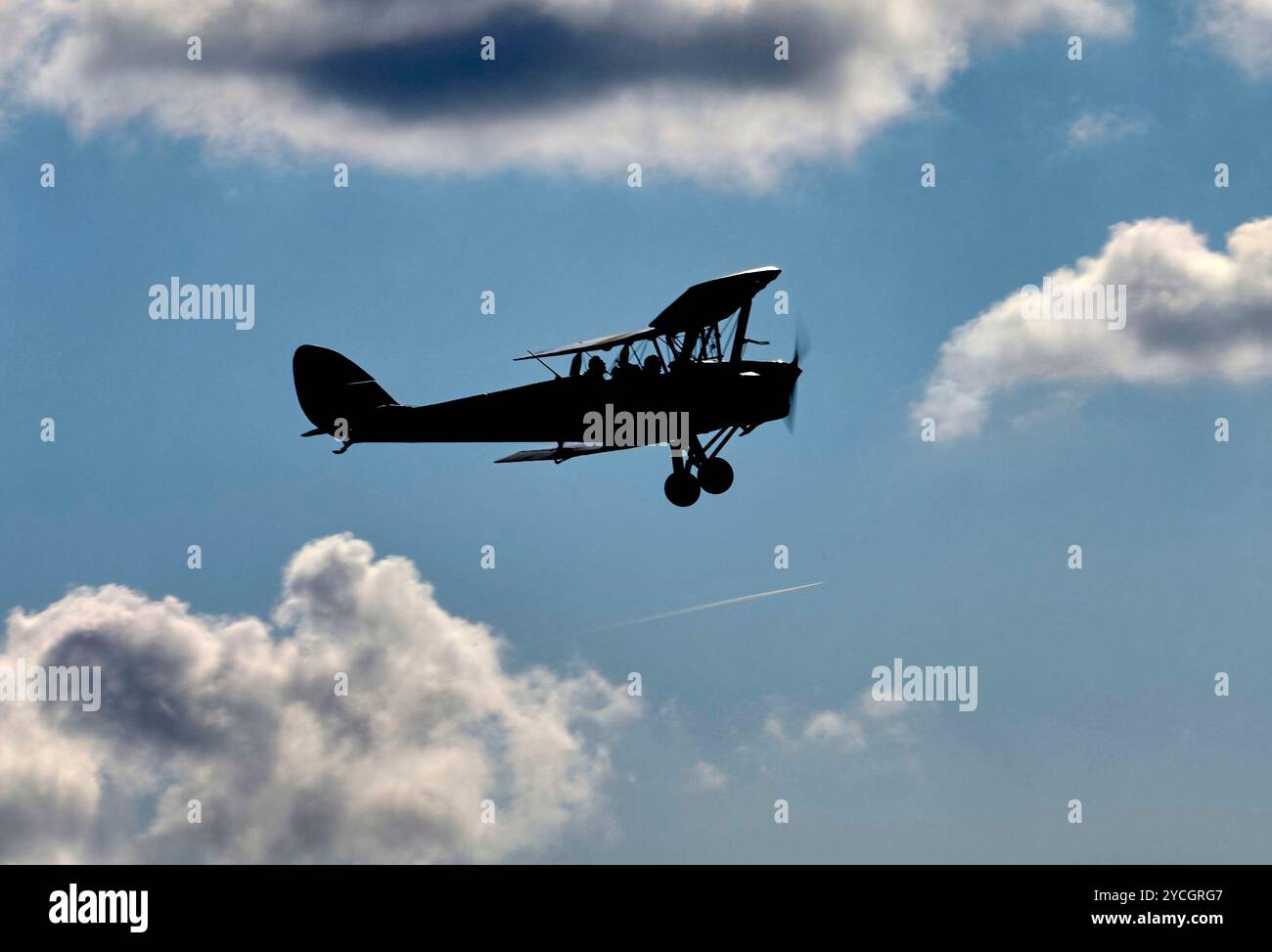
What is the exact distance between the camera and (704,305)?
4944 cm

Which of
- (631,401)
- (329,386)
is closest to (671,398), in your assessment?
(631,401)

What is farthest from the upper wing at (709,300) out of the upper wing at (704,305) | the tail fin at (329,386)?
the tail fin at (329,386)

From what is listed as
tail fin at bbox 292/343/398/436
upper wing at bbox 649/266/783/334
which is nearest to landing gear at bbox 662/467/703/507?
upper wing at bbox 649/266/783/334

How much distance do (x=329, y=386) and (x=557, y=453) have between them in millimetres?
9444

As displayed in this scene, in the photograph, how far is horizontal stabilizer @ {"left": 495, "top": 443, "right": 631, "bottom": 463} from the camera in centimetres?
4975

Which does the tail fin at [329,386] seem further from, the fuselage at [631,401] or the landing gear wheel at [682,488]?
the landing gear wheel at [682,488]

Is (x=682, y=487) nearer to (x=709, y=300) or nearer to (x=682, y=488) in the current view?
(x=682, y=488)

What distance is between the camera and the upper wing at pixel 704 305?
4922 cm

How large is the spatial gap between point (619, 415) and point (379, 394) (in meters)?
9.47

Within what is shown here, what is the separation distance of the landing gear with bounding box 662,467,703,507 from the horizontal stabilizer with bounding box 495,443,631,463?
2.34 m

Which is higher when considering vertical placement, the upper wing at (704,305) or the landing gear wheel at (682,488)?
the upper wing at (704,305)

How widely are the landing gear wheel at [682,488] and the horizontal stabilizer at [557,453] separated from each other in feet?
7.66

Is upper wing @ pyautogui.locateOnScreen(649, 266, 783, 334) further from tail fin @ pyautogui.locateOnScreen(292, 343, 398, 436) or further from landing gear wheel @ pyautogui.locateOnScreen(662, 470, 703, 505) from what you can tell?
tail fin @ pyautogui.locateOnScreen(292, 343, 398, 436)
